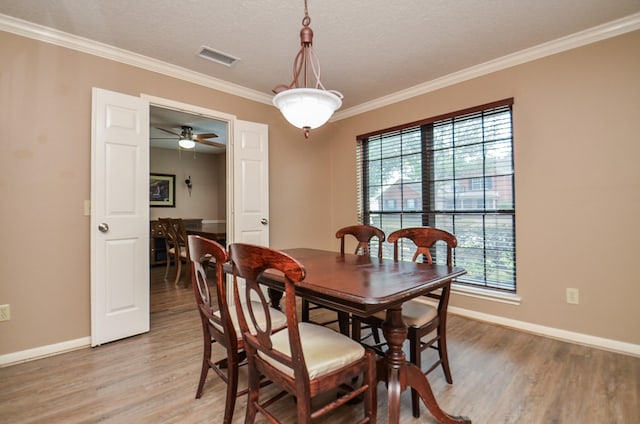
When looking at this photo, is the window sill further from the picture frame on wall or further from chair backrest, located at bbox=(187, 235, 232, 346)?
the picture frame on wall

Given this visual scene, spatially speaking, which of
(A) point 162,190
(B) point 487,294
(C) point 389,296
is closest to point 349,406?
(C) point 389,296

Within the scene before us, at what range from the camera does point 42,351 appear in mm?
2281

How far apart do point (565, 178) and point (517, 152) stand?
0.44 m

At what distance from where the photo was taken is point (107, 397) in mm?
1759

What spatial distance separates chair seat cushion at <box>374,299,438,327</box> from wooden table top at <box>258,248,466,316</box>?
25 centimetres

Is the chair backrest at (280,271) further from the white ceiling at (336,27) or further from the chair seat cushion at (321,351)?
the white ceiling at (336,27)

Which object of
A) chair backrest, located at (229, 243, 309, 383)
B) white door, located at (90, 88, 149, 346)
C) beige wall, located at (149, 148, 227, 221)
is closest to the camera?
chair backrest, located at (229, 243, 309, 383)

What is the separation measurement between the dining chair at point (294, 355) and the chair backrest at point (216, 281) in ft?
0.40

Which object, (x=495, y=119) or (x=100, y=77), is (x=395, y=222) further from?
(x=100, y=77)

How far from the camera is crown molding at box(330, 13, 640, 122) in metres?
2.29

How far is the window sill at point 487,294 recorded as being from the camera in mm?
2773

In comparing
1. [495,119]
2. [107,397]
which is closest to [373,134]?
[495,119]

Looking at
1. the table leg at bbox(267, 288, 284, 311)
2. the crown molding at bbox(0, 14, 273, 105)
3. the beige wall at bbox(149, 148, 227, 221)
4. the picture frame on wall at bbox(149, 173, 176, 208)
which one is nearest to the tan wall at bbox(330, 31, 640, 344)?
the table leg at bbox(267, 288, 284, 311)

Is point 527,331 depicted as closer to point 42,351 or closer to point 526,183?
point 526,183
